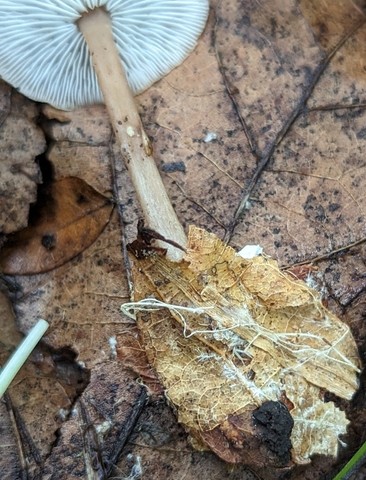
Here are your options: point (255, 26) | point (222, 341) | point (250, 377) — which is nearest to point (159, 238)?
point (222, 341)

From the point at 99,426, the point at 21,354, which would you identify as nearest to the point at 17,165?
the point at 21,354

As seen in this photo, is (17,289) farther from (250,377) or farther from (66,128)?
(250,377)

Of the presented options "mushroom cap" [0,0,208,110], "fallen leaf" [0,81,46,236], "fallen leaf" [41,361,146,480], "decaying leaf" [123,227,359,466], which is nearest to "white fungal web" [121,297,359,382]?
"decaying leaf" [123,227,359,466]

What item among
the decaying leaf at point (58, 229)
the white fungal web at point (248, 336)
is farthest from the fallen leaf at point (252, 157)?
the white fungal web at point (248, 336)

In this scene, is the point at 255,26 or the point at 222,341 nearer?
the point at 222,341

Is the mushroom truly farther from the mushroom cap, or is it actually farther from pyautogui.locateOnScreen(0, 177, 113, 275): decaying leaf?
pyautogui.locateOnScreen(0, 177, 113, 275): decaying leaf

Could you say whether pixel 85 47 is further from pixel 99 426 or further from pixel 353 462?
pixel 353 462

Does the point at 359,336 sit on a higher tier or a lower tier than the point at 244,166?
lower
